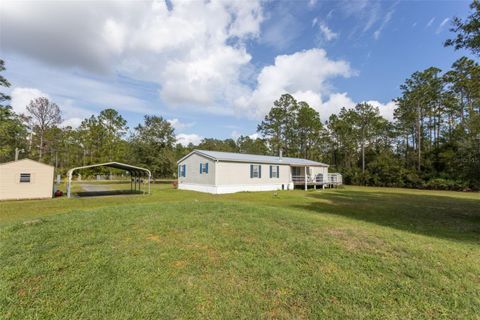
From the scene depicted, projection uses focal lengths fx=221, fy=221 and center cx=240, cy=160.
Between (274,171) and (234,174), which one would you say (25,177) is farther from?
(274,171)

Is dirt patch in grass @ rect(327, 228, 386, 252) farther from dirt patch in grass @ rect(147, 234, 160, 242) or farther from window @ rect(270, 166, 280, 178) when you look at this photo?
window @ rect(270, 166, 280, 178)

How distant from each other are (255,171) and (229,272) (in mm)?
16427

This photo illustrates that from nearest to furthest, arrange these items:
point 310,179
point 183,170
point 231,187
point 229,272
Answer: point 229,272
point 231,187
point 183,170
point 310,179

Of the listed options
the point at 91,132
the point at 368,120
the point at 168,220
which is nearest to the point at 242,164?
the point at 168,220

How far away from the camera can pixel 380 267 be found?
3.87 meters

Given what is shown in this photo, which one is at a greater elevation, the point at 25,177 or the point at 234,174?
the point at 234,174

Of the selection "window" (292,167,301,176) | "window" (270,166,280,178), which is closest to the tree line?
"window" (292,167,301,176)

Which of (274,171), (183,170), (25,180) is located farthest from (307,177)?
(25,180)

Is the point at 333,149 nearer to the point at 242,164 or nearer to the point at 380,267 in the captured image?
the point at 242,164

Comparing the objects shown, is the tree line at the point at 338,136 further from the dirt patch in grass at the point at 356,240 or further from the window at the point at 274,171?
the dirt patch in grass at the point at 356,240

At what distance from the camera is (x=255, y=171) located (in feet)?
65.7

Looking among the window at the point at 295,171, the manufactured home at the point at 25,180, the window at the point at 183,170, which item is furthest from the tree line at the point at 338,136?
the window at the point at 295,171

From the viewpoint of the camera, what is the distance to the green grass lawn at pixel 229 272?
2.85 m

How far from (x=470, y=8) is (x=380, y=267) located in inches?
406
